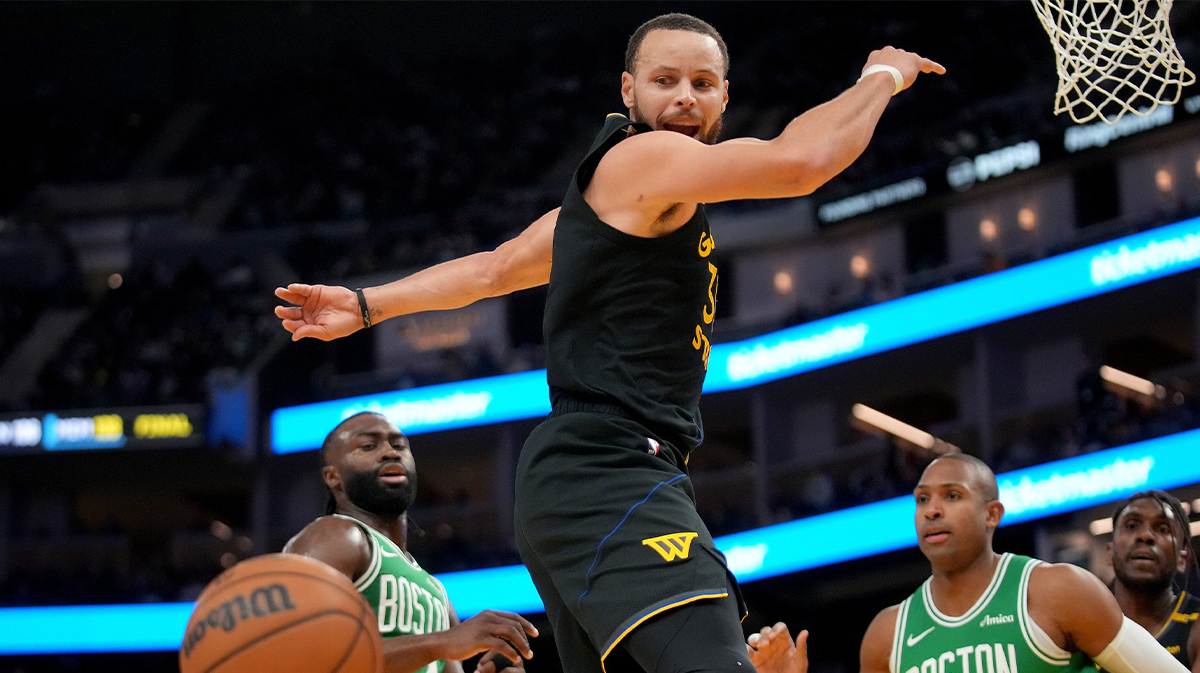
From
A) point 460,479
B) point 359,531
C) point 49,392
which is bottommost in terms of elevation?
point 359,531

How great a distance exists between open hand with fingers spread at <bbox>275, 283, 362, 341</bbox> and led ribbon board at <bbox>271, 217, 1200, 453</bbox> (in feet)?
44.2

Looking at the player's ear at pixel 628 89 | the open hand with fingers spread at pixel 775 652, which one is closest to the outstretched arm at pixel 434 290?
the player's ear at pixel 628 89

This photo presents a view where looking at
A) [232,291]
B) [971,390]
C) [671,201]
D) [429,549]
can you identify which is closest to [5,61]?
[232,291]

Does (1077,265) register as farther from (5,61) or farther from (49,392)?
(5,61)

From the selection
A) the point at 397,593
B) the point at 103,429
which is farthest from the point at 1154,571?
the point at 103,429

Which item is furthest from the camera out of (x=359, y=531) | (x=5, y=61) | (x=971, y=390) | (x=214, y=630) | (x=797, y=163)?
(x=5, y=61)

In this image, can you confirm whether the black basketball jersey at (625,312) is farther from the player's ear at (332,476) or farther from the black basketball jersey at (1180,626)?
the black basketball jersey at (1180,626)

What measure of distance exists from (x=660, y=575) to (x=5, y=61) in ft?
98.7

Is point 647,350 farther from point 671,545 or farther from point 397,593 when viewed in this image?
point 397,593

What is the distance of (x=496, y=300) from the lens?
2212 centimetres

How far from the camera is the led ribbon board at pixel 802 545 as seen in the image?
1330 centimetres

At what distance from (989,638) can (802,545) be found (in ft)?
39.2

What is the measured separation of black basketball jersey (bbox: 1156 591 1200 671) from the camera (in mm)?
4906

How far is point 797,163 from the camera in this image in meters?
2.38
